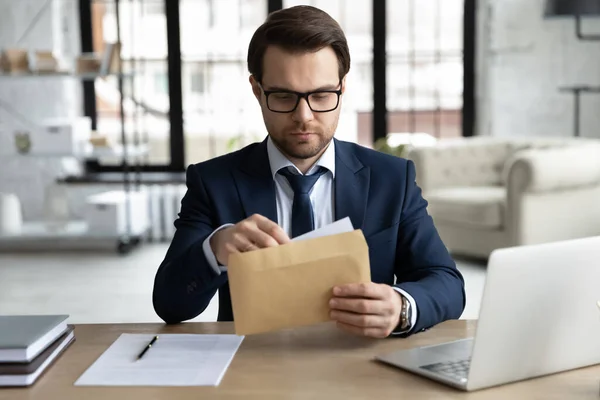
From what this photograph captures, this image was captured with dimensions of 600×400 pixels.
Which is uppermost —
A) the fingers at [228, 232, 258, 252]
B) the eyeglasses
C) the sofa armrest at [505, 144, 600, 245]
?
the eyeglasses

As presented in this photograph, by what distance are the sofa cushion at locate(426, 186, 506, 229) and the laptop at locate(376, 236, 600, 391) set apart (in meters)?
3.54

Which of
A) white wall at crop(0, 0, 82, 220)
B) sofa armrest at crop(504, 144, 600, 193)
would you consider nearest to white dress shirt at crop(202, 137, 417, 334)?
sofa armrest at crop(504, 144, 600, 193)

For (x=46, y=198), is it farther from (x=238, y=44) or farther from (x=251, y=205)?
(x=251, y=205)

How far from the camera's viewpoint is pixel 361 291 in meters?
1.44

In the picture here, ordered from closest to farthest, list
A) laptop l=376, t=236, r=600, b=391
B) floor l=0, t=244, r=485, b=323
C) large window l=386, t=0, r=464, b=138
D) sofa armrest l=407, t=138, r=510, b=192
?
laptop l=376, t=236, r=600, b=391
floor l=0, t=244, r=485, b=323
sofa armrest l=407, t=138, r=510, b=192
large window l=386, t=0, r=464, b=138

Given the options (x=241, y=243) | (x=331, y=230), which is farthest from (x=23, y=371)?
(x=331, y=230)

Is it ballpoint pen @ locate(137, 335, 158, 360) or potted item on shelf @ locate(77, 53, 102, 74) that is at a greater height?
potted item on shelf @ locate(77, 53, 102, 74)

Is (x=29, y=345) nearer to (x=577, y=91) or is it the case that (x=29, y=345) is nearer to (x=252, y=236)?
(x=252, y=236)

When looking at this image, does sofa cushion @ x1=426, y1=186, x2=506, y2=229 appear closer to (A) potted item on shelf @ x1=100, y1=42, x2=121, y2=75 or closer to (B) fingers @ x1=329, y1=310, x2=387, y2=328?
(A) potted item on shelf @ x1=100, y1=42, x2=121, y2=75

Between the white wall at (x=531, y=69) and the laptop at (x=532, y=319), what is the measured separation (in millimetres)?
4904

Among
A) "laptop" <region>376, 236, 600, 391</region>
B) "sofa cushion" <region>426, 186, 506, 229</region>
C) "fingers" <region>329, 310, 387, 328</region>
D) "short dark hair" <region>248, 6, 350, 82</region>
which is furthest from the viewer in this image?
"sofa cushion" <region>426, 186, 506, 229</region>

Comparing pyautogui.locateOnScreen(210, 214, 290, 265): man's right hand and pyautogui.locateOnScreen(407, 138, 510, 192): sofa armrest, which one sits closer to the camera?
pyautogui.locateOnScreen(210, 214, 290, 265): man's right hand

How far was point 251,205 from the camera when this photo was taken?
182 centimetres

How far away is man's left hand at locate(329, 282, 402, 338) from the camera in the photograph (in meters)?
1.43
